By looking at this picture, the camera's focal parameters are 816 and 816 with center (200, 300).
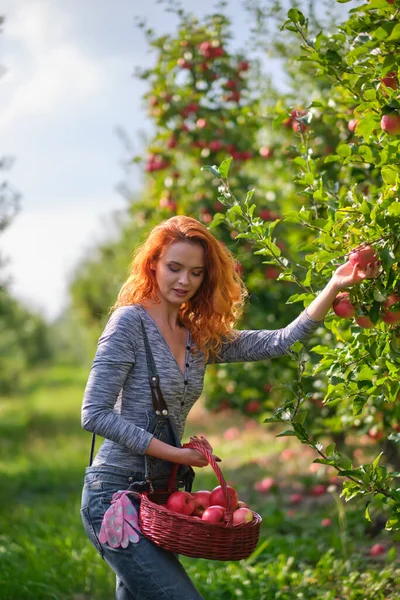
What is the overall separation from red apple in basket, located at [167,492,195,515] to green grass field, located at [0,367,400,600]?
1.48 m

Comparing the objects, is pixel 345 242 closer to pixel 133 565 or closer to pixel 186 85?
pixel 133 565

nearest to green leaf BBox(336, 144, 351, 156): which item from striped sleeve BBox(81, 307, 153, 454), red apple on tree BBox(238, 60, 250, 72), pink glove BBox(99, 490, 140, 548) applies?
striped sleeve BBox(81, 307, 153, 454)

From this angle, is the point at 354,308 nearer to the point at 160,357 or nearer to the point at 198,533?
the point at 160,357

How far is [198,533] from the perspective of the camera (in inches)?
88.9

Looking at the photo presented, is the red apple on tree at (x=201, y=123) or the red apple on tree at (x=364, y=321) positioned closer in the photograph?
the red apple on tree at (x=364, y=321)

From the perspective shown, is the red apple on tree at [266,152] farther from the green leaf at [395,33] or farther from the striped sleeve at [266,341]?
the green leaf at [395,33]

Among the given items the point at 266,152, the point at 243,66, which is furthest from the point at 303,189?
the point at 243,66

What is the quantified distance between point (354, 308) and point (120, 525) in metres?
0.95

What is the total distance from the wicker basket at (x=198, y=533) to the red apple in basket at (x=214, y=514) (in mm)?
30

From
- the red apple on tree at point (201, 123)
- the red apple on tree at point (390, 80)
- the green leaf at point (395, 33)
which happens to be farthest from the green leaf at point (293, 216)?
the red apple on tree at point (201, 123)

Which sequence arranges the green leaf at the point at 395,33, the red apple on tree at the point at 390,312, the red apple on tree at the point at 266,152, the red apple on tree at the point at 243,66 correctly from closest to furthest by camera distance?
1. the green leaf at the point at 395,33
2. the red apple on tree at the point at 390,312
3. the red apple on tree at the point at 266,152
4. the red apple on tree at the point at 243,66

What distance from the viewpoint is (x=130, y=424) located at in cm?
240

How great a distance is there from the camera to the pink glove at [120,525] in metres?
2.37

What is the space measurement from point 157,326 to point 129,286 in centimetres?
22
